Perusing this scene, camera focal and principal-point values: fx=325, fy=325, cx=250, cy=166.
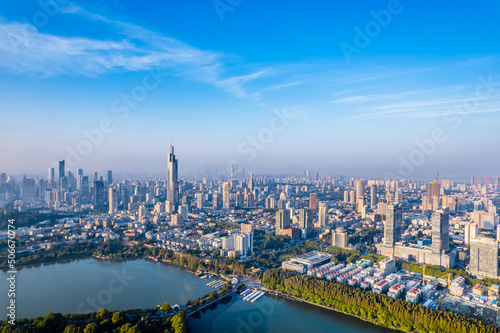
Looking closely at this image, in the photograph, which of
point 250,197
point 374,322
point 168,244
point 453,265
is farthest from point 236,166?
point 374,322

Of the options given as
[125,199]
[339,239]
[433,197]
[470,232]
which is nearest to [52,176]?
[125,199]

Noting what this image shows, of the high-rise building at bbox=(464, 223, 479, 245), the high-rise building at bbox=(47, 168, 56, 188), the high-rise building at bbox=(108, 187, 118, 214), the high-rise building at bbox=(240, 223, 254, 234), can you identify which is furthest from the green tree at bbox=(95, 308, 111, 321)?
the high-rise building at bbox=(47, 168, 56, 188)

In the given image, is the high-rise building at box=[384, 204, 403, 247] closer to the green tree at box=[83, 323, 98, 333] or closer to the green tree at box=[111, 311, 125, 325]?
the green tree at box=[111, 311, 125, 325]

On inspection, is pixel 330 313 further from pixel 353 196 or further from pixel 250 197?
pixel 353 196

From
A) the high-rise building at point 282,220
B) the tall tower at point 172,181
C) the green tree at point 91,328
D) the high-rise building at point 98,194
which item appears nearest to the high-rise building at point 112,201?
the high-rise building at point 98,194

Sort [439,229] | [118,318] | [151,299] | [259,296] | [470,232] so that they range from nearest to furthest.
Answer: [118,318] → [151,299] → [259,296] → [439,229] → [470,232]

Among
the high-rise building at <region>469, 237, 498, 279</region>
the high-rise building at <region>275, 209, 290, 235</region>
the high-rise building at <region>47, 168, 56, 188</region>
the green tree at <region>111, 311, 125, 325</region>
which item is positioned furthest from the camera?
the high-rise building at <region>47, 168, 56, 188</region>

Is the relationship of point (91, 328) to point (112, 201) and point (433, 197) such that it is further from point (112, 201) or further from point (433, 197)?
point (433, 197)
